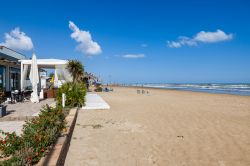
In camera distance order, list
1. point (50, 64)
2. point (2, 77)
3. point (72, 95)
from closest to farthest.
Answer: point (72, 95)
point (50, 64)
point (2, 77)

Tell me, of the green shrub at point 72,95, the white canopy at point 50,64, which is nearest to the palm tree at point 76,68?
the white canopy at point 50,64

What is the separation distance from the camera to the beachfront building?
Result: 1459 cm

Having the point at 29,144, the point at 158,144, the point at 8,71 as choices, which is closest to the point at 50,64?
the point at 8,71

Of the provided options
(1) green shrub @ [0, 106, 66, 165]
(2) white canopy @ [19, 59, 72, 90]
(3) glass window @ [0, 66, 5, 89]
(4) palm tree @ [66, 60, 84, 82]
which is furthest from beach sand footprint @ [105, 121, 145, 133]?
(4) palm tree @ [66, 60, 84, 82]

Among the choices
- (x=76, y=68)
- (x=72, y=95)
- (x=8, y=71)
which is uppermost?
(x=76, y=68)

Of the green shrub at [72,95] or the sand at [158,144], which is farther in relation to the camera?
the green shrub at [72,95]

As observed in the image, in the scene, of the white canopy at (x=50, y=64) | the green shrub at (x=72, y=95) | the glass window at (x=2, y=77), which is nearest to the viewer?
the green shrub at (x=72, y=95)

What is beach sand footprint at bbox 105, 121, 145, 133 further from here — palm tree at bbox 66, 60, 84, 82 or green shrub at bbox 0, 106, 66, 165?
palm tree at bbox 66, 60, 84, 82

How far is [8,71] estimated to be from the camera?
15.6 meters

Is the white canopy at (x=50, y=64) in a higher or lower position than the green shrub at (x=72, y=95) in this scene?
higher

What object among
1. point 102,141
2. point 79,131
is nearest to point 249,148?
point 102,141

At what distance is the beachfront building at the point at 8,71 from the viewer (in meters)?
14.6

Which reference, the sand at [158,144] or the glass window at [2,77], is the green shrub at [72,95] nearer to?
the sand at [158,144]

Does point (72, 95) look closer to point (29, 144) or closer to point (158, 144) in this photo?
point (158, 144)
